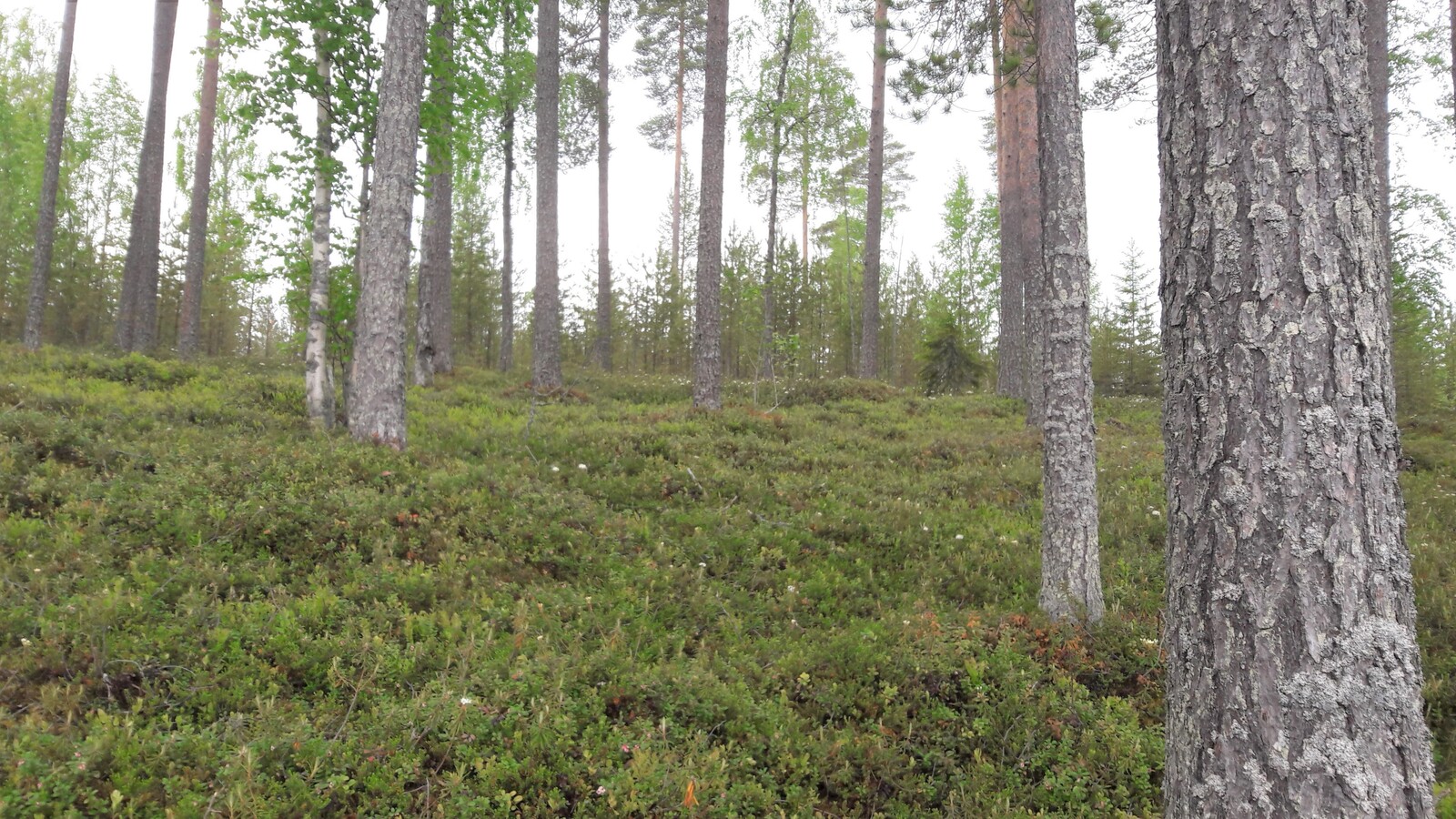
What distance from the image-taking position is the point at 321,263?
947 cm

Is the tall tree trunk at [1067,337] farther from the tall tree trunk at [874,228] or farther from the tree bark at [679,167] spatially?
the tree bark at [679,167]

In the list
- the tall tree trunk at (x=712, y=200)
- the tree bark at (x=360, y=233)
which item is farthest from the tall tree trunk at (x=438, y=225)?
the tall tree trunk at (x=712, y=200)

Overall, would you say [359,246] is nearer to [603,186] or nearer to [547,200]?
[547,200]

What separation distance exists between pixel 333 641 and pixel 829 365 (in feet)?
104

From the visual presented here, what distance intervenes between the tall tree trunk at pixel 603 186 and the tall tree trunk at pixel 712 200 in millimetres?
9031

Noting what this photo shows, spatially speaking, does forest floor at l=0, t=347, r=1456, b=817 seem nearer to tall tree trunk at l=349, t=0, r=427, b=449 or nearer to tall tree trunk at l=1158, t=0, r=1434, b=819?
tall tree trunk at l=349, t=0, r=427, b=449

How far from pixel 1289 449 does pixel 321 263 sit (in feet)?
34.2

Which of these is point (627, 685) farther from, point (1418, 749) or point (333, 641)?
point (1418, 749)

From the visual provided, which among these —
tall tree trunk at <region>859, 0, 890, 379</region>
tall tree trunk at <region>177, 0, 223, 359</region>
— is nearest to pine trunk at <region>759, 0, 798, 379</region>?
tall tree trunk at <region>859, 0, 890, 379</region>

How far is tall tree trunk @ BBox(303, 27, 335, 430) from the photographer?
9336 mm

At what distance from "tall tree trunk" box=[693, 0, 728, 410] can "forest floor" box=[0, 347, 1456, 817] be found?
182 inches

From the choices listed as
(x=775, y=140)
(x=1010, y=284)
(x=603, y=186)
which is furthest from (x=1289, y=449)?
(x=603, y=186)

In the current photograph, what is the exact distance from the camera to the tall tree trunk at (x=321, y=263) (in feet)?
30.6

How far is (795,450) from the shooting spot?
10.8m
